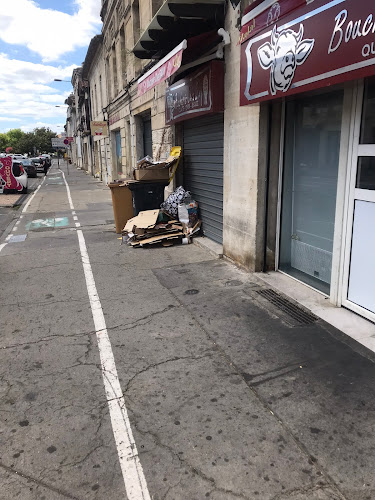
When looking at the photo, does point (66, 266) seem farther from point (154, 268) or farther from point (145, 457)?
point (145, 457)

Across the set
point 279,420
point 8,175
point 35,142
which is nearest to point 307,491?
point 279,420

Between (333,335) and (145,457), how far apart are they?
2.28 m

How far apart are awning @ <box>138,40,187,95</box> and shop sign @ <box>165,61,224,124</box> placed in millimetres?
586

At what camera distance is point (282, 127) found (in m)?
5.25

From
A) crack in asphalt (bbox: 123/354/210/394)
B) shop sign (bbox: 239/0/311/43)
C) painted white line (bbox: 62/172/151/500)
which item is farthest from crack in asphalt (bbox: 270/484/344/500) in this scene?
shop sign (bbox: 239/0/311/43)

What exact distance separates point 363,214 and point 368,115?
0.98m

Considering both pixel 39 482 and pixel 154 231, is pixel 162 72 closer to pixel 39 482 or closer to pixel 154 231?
pixel 154 231

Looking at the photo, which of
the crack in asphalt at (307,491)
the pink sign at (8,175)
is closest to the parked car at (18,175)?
the pink sign at (8,175)

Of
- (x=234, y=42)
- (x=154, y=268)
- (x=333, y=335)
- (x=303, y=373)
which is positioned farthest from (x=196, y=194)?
(x=303, y=373)

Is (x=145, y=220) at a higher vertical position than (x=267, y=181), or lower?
lower

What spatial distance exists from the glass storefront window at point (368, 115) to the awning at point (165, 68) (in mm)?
3209

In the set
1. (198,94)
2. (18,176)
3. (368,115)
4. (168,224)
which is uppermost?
(198,94)

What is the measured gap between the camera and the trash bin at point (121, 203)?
8883 mm

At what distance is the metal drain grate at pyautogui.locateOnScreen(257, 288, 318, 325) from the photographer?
4180 millimetres
